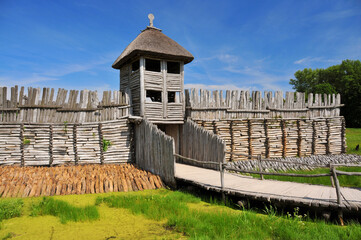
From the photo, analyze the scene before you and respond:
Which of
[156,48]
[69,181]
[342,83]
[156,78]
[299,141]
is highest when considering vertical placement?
[342,83]

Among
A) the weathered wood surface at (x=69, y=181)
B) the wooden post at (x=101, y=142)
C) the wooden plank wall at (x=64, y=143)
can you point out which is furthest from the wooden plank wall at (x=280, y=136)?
the wooden post at (x=101, y=142)

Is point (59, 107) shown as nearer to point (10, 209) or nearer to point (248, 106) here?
point (10, 209)

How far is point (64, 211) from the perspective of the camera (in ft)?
23.3

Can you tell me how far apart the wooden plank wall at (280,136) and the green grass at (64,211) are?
7298 mm

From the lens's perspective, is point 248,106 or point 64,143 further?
point 248,106

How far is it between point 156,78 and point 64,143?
603 cm

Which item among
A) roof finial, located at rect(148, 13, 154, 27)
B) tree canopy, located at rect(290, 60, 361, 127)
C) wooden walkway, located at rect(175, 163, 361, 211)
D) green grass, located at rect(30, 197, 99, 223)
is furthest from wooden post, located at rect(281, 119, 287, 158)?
tree canopy, located at rect(290, 60, 361, 127)

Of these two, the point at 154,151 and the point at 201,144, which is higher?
the point at 201,144

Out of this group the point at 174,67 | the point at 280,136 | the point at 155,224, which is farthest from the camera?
the point at 174,67

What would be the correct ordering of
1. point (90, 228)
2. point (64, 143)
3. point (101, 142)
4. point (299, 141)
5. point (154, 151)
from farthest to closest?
point (299, 141) < point (101, 142) < point (64, 143) < point (154, 151) < point (90, 228)

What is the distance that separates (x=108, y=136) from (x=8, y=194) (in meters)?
5.65

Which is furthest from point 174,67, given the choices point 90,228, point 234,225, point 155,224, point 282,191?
point 234,225

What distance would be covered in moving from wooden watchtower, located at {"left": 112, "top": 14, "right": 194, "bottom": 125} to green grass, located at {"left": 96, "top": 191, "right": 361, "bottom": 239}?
23.3ft

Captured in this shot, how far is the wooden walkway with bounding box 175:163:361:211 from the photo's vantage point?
639 centimetres
